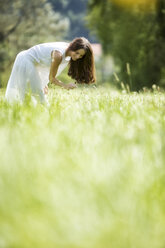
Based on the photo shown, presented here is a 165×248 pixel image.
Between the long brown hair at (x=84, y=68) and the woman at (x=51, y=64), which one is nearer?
the woman at (x=51, y=64)

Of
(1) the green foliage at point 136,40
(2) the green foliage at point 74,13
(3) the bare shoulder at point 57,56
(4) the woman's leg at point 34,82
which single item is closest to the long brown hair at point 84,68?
(3) the bare shoulder at point 57,56

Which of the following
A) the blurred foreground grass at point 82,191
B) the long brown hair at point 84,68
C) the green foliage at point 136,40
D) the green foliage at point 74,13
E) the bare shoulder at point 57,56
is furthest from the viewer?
the green foliage at point 74,13

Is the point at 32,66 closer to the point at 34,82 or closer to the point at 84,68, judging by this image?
the point at 34,82

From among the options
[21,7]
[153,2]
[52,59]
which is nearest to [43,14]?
[21,7]

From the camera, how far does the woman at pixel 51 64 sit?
4.75 m

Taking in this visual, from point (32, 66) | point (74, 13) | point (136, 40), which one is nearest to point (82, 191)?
point (32, 66)

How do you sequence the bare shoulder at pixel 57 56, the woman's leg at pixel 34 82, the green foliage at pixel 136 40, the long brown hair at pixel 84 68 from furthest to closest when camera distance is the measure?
1. the green foliage at pixel 136 40
2. the long brown hair at pixel 84 68
3. the woman's leg at pixel 34 82
4. the bare shoulder at pixel 57 56

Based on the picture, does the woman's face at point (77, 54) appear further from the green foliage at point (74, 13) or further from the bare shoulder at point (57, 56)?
the green foliage at point (74, 13)

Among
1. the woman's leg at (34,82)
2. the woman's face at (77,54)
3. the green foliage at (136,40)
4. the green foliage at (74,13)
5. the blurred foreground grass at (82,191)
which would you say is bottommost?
the blurred foreground grass at (82,191)

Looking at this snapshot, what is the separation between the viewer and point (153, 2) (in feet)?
54.7

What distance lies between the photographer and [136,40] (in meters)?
17.8

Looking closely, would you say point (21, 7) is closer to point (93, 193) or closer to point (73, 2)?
point (93, 193)

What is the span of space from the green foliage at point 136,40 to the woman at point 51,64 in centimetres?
1142

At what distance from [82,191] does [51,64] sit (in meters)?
3.61
